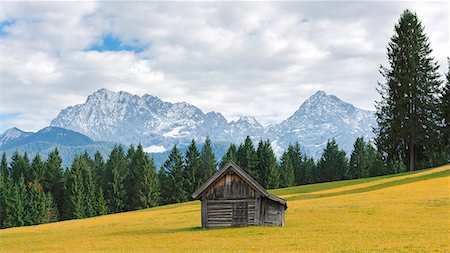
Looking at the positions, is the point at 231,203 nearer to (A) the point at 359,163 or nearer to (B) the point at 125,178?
(B) the point at 125,178

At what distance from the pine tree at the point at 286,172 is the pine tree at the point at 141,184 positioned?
31.6 m

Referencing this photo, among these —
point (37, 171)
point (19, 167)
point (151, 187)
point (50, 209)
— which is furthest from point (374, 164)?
point (19, 167)

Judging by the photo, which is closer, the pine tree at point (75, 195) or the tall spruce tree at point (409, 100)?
the tall spruce tree at point (409, 100)

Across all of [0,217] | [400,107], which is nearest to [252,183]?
[400,107]

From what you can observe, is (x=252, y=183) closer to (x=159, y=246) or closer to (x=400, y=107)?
(x=159, y=246)

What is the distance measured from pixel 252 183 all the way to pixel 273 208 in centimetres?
320

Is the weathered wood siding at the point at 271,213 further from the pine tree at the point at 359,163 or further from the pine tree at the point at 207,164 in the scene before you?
the pine tree at the point at 359,163

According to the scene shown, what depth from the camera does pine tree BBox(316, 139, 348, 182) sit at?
140 metres

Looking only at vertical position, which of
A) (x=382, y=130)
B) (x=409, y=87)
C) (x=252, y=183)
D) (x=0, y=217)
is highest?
(x=409, y=87)

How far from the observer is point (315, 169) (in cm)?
14200

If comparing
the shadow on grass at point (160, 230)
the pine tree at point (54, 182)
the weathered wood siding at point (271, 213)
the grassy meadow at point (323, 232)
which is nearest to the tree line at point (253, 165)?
Answer: the pine tree at point (54, 182)

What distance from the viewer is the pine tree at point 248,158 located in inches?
4931

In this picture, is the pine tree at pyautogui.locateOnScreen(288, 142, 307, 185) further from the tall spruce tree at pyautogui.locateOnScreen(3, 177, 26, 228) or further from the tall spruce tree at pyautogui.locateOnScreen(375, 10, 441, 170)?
the tall spruce tree at pyautogui.locateOnScreen(3, 177, 26, 228)

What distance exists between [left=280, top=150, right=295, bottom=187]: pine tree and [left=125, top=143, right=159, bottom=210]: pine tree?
31.6 metres
